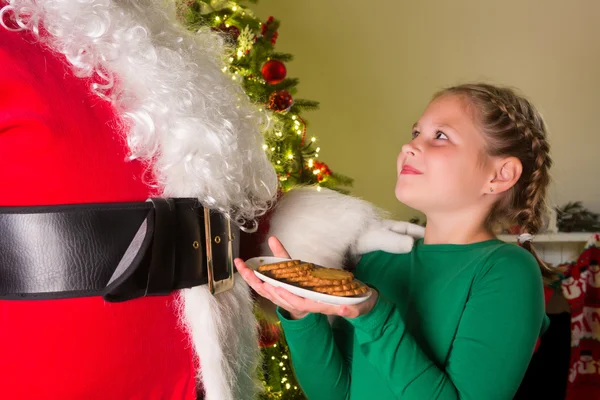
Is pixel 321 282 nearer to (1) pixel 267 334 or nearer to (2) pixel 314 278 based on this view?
(2) pixel 314 278

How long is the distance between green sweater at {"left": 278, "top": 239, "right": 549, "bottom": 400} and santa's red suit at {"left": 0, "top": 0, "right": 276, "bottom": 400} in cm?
22

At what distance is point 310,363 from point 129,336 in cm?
44

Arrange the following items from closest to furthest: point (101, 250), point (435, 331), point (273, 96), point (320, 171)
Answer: point (101, 250) → point (435, 331) → point (273, 96) → point (320, 171)

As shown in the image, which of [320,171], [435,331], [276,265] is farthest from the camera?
[320,171]

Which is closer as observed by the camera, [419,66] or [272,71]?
[272,71]

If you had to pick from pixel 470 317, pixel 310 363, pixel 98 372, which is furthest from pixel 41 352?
pixel 470 317

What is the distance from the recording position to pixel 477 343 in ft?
2.85

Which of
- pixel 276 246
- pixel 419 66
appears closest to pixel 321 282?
pixel 276 246

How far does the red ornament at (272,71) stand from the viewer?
6.56 ft

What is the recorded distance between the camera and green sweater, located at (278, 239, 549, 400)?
84 cm

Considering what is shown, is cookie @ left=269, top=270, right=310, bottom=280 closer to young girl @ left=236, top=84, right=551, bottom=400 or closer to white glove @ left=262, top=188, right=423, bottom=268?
young girl @ left=236, top=84, right=551, bottom=400

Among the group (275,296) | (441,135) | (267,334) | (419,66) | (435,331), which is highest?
(419,66)

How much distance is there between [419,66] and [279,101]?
207 centimetres

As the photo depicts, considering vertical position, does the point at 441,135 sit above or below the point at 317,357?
above
